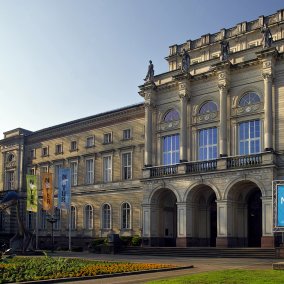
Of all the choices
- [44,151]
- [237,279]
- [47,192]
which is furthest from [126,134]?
[237,279]

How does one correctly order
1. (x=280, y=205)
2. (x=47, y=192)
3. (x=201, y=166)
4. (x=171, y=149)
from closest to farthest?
(x=280, y=205) → (x=201, y=166) → (x=171, y=149) → (x=47, y=192)

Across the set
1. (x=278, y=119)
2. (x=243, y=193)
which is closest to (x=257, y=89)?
(x=278, y=119)

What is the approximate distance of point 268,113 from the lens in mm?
39812

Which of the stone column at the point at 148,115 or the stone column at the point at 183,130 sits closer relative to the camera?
the stone column at the point at 183,130

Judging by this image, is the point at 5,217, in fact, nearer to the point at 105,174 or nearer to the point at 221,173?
the point at 105,174

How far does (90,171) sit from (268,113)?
→ 23762 mm

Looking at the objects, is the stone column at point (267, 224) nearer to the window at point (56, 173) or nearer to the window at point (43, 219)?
the window at point (56, 173)

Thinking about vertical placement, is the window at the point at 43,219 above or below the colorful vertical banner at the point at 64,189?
below

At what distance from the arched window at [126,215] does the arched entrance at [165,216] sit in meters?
4.83

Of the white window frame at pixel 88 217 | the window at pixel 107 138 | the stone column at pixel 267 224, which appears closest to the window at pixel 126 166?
the window at pixel 107 138

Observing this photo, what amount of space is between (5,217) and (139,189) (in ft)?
78.5

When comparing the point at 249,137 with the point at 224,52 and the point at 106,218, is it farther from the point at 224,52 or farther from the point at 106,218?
the point at 106,218

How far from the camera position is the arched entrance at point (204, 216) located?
44.3m

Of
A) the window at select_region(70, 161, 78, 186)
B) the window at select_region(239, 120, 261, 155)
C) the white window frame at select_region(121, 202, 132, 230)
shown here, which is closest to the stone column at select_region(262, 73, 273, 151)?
the window at select_region(239, 120, 261, 155)
